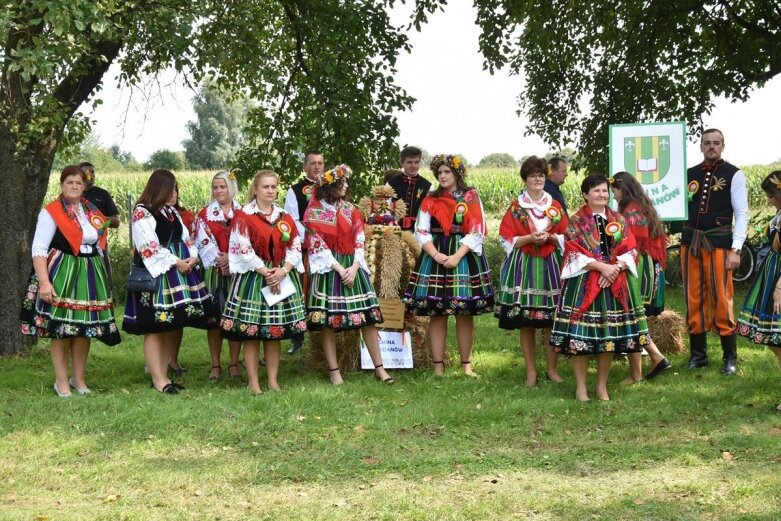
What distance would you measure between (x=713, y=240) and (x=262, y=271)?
3729 millimetres

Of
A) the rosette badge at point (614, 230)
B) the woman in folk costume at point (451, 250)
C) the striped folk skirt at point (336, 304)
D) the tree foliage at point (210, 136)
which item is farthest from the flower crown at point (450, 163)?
the tree foliage at point (210, 136)

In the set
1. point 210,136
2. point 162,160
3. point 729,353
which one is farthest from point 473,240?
point 210,136

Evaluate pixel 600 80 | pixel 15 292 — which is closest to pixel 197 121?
pixel 600 80

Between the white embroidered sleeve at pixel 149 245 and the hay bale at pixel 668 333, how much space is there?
14.6 feet

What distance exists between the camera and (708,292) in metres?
8.07

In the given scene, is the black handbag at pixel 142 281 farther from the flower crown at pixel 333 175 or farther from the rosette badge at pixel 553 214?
the rosette badge at pixel 553 214

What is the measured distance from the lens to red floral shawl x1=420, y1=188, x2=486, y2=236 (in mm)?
7697

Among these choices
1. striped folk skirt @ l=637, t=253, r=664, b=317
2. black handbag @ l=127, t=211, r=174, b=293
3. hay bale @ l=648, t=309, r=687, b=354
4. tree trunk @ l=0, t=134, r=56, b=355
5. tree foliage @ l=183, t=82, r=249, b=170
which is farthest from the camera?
tree foliage @ l=183, t=82, r=249, b=170

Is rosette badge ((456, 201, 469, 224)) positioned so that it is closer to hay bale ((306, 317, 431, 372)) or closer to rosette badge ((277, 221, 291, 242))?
hay bale ((306, 317, 431, 372))

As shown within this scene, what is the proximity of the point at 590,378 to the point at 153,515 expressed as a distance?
13.8 ft

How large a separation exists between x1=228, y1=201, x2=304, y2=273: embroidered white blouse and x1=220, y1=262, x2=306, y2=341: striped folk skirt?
87mm

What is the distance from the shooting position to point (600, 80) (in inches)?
561

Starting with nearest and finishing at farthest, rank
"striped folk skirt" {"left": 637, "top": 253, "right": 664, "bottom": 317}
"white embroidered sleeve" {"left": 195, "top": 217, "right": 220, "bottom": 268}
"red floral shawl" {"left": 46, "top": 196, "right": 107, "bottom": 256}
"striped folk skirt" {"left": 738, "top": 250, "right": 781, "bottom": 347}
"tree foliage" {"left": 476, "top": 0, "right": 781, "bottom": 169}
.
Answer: "striped folk skirt" {"left": 738, "top": 250, "right": 781, "bottom": 347} < "red floral shawl" {"left": 46, "top": 196, "right": 107, "bottom": 256} < "striped folk skirt" {"left": 637, "top": 253, "right": 664, "bottom": 317} < "white embroidered sleeve" {"left": 195, "top": 217, "right": 220, "bottom": 268} < "tree foliage" {"left": 476, "top": 0, "right": 781, "bottom": 169}

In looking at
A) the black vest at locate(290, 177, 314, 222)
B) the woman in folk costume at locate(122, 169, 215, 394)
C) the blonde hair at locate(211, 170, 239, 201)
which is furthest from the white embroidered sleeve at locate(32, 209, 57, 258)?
the black vest at locate(290, 177, 314, 222)
